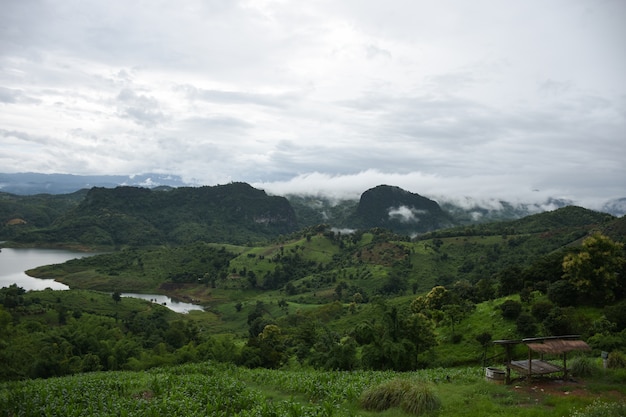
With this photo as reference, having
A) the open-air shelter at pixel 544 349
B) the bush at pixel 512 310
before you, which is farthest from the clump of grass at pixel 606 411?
the bush at pixel 512 310

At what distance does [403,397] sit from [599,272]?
109ft

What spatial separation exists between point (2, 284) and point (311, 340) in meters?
146

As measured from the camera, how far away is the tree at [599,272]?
129 ft

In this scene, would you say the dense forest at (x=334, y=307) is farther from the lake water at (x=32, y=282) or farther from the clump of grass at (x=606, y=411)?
the clump of grass at (x=606, y=411)

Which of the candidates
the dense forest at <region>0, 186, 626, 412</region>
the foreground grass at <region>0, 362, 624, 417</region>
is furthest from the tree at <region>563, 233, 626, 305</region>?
the foreground grass at <region>0, 362, 624, 417</region>

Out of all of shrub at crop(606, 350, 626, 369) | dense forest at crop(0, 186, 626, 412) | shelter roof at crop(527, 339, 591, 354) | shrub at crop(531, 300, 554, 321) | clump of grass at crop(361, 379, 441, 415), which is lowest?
dense forest at crop(0, 186, 626, 412)

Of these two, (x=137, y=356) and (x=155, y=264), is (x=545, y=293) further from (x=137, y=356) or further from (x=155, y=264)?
(x=155, y=264)

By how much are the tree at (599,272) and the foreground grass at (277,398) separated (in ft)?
84.0

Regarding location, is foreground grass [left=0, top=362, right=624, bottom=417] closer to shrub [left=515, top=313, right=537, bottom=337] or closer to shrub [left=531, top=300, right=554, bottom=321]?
shrub [left=515, top=313, right=537, bottom=337]

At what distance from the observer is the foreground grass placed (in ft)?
52.6

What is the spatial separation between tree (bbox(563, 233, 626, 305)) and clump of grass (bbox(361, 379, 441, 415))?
31.9 metres

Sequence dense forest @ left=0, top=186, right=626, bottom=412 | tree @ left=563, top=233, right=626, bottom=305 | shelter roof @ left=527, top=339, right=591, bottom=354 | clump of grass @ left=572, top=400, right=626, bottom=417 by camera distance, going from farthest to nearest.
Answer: tree @ left=563, top=233, right=626, bottom=305, dense forest @ left=0, top=186, right=626, bottom=412, shelter roof @ left=527, top=339, right=591, bottom=354, clump of grass @ left=572, top=400, right=626, bottom=417

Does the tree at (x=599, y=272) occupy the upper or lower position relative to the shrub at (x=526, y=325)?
upper

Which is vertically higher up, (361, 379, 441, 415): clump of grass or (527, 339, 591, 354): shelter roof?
(527, 339, 591, 354): shelter roof
